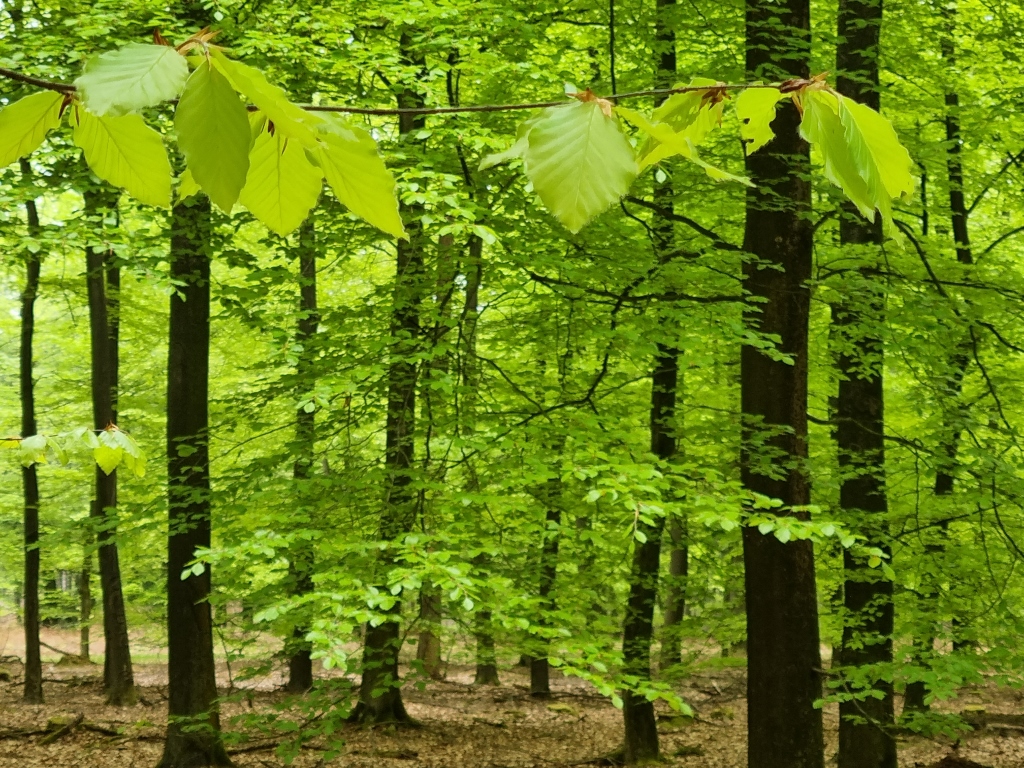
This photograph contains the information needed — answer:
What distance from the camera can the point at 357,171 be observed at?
2.29 feet

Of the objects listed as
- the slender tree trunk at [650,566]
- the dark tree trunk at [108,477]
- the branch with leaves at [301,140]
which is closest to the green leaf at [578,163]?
the branch with leaves at [301,140]

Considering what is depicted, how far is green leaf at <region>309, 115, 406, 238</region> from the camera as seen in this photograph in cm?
68

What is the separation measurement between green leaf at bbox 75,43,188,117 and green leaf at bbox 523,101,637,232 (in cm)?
27

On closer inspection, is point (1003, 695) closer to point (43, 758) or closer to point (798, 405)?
point (798, 405)

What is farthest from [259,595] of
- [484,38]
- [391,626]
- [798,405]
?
[484,38]

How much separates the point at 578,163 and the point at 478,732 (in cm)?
1141

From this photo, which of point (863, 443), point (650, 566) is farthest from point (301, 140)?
point (650, 566)

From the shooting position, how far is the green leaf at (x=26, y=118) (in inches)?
29.3

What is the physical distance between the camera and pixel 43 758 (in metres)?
8.64

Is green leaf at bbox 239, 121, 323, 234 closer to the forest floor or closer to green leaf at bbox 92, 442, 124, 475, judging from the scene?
green leaf at bbox 92, 442, 124, 475

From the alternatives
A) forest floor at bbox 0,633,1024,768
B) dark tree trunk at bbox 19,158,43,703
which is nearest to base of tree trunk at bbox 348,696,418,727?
forest floor at bbox 0,633,1024,768

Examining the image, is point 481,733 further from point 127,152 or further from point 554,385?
point 127,152

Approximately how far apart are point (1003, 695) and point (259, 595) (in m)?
15.3

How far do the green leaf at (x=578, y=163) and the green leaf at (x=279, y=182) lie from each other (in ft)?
0.77
